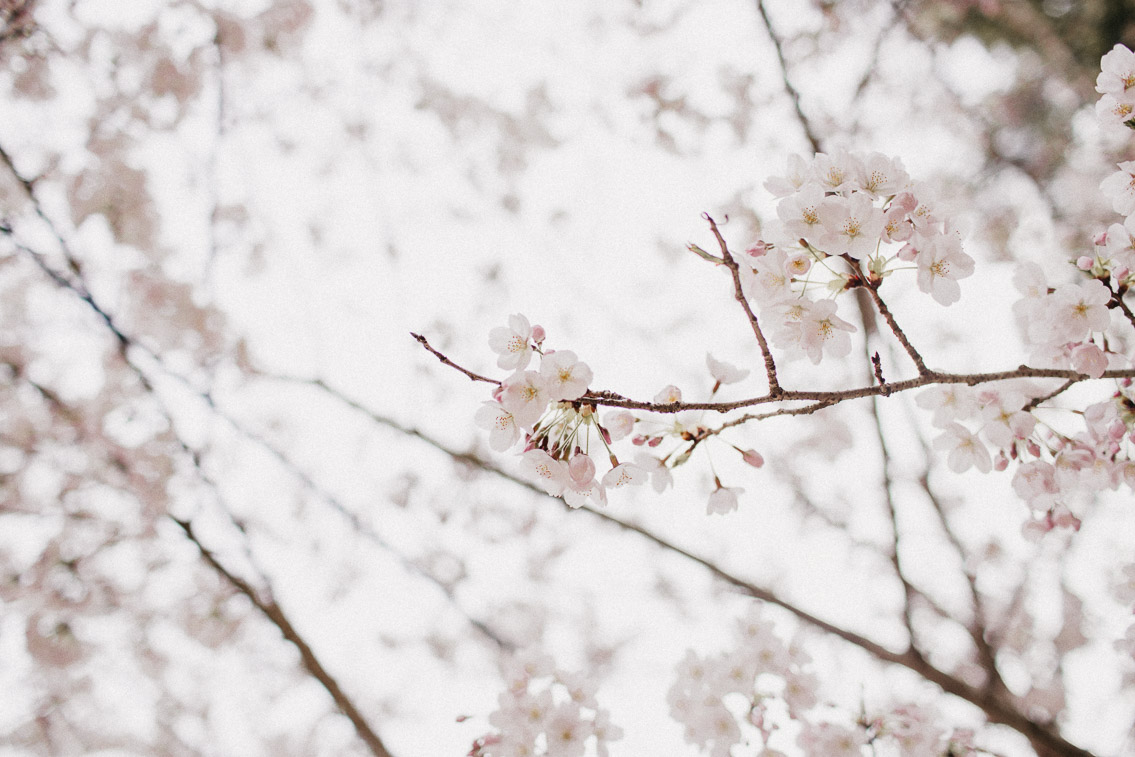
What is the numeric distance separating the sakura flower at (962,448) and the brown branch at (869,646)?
1371 mm

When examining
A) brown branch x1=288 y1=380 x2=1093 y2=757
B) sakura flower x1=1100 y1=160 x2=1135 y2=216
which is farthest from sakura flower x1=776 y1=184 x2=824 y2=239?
brown branch x1=288 y1=380 x2=1093 y2=757

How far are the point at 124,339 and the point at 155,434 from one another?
142cm

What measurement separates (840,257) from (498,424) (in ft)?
2.60

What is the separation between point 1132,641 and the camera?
1611 millimetres

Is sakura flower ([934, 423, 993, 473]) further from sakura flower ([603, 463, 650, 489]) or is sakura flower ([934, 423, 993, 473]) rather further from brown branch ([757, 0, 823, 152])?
brown branch ([757, 0, 823, 152])

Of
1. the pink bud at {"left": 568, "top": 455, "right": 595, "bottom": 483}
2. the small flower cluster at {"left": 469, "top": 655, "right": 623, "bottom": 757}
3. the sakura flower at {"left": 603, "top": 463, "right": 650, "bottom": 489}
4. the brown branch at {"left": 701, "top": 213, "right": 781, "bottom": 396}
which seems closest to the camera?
the brown branch at {"left": 701, "top": 213, "right": 781, "bottom": 396}

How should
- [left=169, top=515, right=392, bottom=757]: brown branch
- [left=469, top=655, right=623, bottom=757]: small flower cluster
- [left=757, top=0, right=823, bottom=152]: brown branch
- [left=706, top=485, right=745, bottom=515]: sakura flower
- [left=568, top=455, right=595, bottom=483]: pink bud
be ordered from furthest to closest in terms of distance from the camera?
1. [left=757, top=0, right=823, bottom=152]: brown branch
2. [left=169, top=515, right=392, bottom=757]: brown branch
3. [left=469, top=655, right=623, bottom=757]: small flower cluster
4. [left=706, top=485, right=745, bottom=515]: sakura flower
5. [left=568, top=455, right=595, bottom=483]: pink bud

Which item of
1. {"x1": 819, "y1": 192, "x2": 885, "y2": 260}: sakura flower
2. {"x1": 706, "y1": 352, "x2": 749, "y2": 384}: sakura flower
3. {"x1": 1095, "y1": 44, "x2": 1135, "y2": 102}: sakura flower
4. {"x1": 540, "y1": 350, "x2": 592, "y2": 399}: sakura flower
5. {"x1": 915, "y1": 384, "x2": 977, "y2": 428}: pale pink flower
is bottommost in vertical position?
{"x1": 540, "y1": 350, "x2": 592, "y2": 399}: sakura flower

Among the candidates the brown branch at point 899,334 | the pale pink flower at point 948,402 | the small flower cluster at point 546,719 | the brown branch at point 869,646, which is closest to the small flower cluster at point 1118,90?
the pale pink flower at point 948,402

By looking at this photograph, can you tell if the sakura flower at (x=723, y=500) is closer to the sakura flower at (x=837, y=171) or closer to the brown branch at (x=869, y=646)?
the sakura flower at (x=837, y=171)

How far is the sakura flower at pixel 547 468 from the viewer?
125cm

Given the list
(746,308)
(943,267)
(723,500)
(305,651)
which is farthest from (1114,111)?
(305,651)

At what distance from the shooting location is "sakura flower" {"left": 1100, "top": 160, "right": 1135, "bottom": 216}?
137 centimetres

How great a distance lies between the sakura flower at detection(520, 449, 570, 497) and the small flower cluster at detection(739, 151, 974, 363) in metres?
0.55
